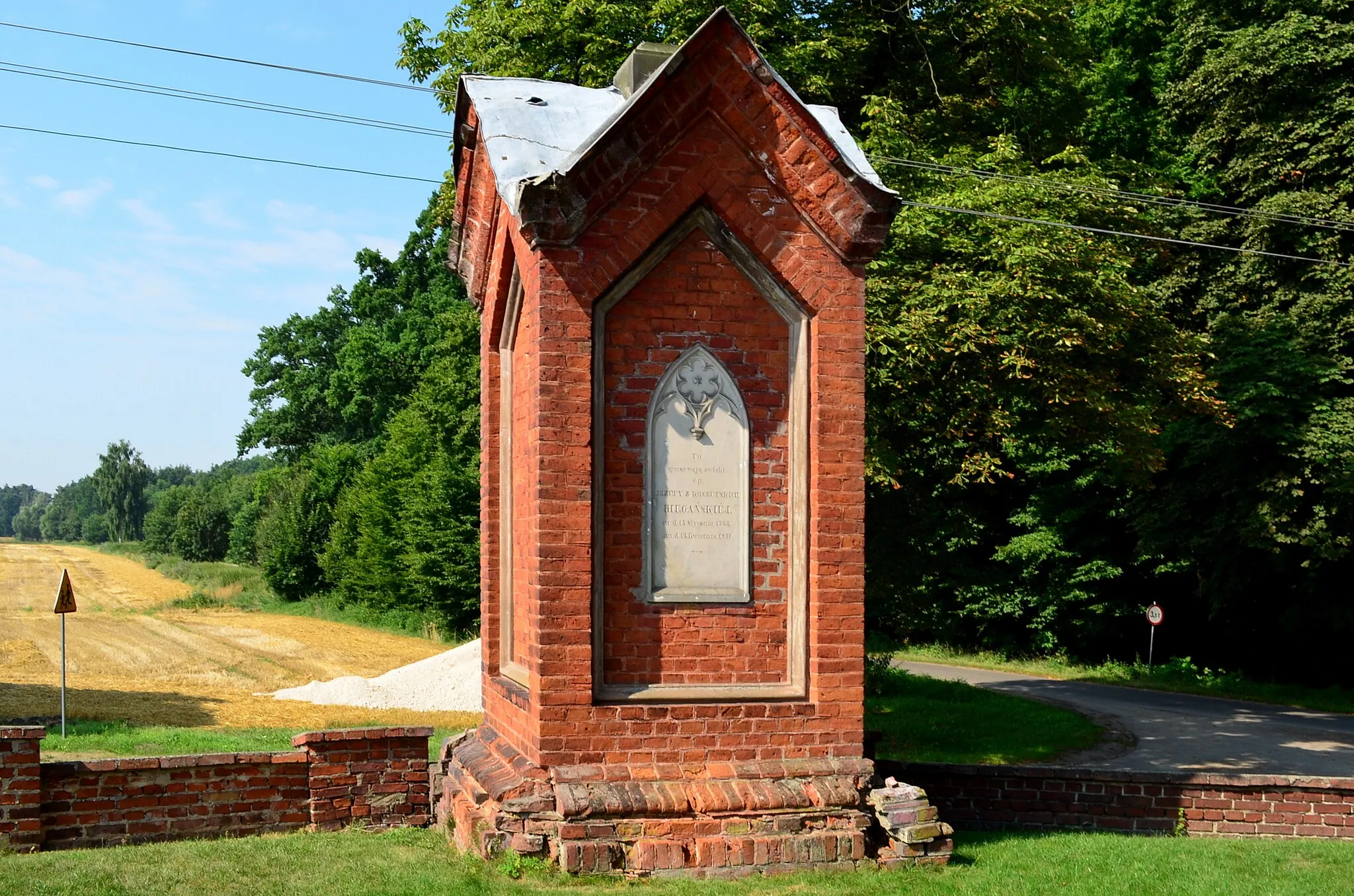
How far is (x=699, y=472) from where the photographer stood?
25.2ft

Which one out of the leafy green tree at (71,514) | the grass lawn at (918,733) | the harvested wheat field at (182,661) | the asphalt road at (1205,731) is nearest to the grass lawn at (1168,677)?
the asphalt road at (1205,731)

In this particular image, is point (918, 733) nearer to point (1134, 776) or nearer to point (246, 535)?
point (1134, 776)

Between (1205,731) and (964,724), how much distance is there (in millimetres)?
4005

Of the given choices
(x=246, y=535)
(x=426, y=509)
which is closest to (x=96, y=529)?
(x=246, y=535)

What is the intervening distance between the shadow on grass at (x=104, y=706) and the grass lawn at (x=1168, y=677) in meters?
19.3

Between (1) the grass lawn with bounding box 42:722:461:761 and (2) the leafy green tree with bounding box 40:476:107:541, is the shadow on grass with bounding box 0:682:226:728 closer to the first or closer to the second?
(1) the grass lawn with bounding box 42:722:461:761

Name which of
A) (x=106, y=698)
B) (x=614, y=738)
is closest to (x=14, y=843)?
(x=614, y=738)

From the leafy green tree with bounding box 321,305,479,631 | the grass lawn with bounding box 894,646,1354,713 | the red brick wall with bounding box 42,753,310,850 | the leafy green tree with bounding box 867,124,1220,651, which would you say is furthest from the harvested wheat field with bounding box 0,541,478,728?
the grass lawn with bounding box 894,646,1354,713

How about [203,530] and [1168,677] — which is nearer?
[1168,677]

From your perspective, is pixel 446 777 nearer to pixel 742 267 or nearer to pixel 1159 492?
pixel 742 267

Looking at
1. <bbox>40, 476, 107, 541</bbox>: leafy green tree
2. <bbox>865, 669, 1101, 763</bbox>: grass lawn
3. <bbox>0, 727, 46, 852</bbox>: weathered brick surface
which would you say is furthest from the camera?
<bbox>40, 476, 107, 541</bbox>: leafy green tree

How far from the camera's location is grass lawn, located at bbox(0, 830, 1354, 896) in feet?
22.0

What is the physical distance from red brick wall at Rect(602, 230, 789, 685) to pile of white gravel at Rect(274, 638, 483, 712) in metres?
13.9

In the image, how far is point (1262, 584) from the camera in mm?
24766
